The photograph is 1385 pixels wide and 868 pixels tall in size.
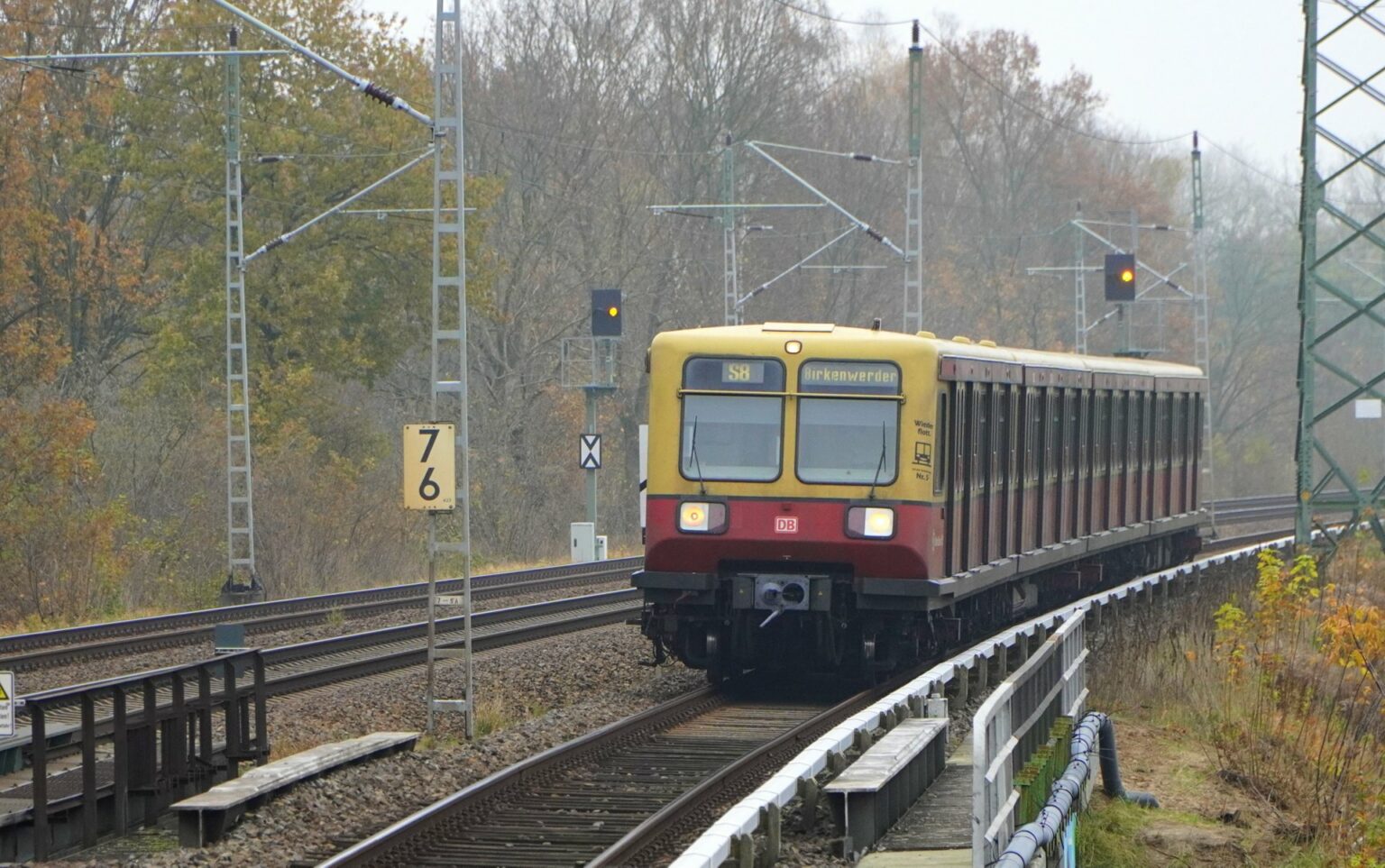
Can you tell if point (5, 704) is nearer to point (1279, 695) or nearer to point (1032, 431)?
point (1279, 695)

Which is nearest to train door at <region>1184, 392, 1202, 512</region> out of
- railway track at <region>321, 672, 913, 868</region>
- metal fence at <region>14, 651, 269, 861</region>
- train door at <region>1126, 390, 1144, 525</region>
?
train door at <region>1126, 390, 1144, 525</region>

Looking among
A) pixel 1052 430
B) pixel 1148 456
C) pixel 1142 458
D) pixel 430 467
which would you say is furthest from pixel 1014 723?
pixel 1148 456

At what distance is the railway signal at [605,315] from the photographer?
34000 mm

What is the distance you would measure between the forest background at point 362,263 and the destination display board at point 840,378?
1397 centimetres

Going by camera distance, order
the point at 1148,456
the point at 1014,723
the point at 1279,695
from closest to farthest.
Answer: the point at 1014,723, the point at 1279,695, the point at 1148,456

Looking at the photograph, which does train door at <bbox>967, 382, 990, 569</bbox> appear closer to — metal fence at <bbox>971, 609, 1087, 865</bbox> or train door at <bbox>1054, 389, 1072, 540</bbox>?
train door at <bbox>1054, 389, 1072, 540</bbox>

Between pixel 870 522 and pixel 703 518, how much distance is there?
4.27 ft

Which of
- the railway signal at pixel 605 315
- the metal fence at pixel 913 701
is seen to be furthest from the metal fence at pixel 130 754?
the railway signal at pixel 605 315

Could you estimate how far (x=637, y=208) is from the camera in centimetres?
5131

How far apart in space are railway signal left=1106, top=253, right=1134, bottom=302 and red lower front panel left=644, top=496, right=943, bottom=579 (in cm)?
1999

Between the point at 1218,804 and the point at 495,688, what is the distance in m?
7.04

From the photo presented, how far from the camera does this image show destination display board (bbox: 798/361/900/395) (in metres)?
15.9

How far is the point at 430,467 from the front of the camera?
14.9 m

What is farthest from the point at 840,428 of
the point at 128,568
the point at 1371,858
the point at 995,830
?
the point at 128,568
